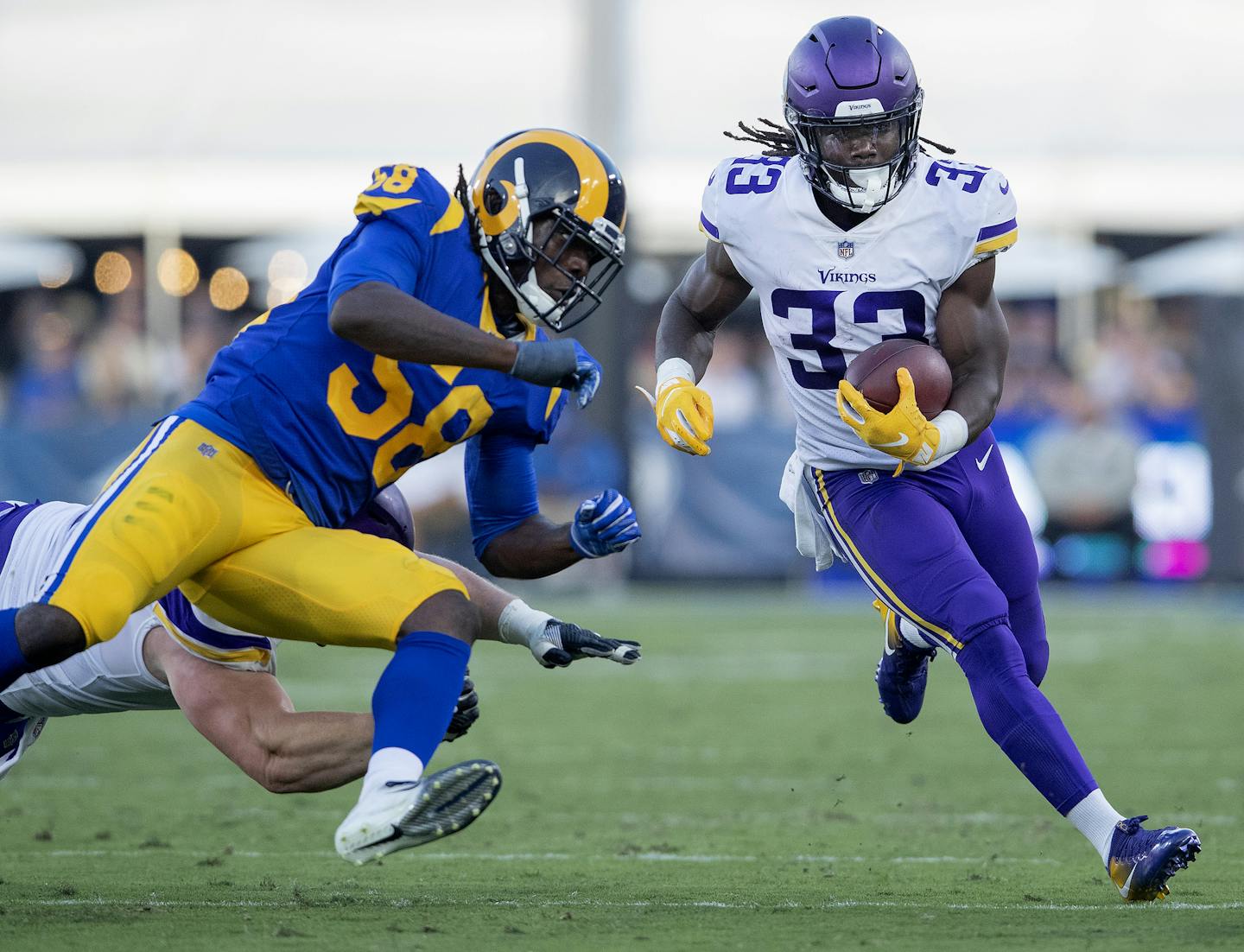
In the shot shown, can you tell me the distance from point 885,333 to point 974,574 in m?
0.66

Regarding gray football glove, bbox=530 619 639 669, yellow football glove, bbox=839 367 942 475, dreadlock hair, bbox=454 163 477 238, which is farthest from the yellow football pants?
yellow football glove, bbox=839 367 942 475

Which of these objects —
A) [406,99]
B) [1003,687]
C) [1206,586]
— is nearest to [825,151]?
[1003,687]

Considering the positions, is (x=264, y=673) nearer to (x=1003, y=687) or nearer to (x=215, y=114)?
(x=1003, y=687)

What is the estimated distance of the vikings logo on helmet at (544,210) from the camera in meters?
4.25

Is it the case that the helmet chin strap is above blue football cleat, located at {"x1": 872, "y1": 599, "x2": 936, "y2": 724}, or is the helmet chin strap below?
above

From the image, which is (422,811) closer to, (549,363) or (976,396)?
(549,363)

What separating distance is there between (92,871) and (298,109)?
15.1 metres

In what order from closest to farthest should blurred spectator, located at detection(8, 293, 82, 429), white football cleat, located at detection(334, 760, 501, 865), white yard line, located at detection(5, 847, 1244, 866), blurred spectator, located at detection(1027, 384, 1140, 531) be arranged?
white football cleat, located at detection(334, 760, 501, 865) → white yard line, located at detection(5, 847, 1244, 866) → blurred spectator, located at detection(1027, 384, 1140, 531) → blurred spectator, located at detection(8, 293, 82, 429)

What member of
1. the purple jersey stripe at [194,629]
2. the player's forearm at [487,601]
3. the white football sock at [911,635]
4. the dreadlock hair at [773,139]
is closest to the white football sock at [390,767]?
the player's forearm at [487,601]

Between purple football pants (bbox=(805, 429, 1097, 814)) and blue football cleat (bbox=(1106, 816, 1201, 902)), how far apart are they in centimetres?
13

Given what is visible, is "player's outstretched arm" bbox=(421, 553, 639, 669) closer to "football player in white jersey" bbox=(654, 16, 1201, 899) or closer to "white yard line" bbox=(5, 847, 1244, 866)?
"football player in white jersey" bbox=(654, 16, 1201, 899)

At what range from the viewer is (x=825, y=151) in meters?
4.51

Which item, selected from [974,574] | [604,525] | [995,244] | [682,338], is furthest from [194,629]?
[995,244]

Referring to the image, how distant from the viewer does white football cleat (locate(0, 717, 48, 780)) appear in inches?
186
